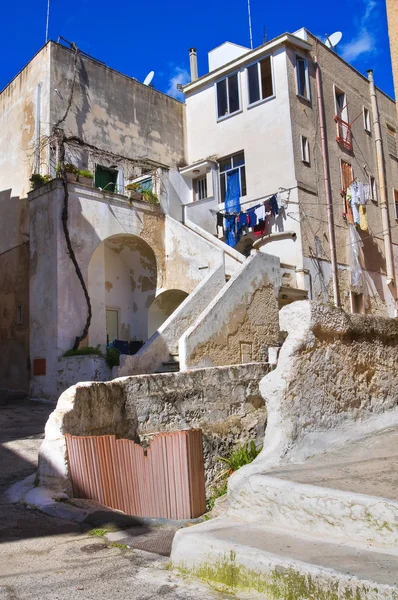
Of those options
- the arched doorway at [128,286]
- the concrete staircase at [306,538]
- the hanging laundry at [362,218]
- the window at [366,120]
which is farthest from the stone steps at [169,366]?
the window at [366,120]

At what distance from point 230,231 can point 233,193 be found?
1.79 metres

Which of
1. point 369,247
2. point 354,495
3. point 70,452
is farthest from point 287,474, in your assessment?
point 369,247

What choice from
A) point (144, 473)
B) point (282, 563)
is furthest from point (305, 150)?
point (282, 563)

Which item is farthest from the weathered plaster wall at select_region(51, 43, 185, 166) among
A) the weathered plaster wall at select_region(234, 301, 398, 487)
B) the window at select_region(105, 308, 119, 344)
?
the weathered plaster wall at select_region(234, 301, 398, 487)

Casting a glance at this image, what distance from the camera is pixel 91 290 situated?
1794 cm

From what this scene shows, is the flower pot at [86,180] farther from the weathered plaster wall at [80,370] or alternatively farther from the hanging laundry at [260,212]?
the hanging laundry at [260,212]

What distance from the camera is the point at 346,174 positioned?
78.6 feet

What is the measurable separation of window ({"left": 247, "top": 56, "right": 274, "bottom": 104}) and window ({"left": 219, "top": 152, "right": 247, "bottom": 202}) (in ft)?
7.68

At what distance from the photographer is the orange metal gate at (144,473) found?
6.30 m

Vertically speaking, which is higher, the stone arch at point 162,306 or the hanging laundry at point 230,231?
the hanging laundry at point 230,231

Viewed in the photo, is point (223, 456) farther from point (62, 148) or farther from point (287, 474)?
point (62, 148)

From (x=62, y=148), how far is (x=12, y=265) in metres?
4.42

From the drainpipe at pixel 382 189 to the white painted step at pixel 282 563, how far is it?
22.2m

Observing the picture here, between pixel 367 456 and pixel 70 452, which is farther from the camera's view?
pixel 70 452
